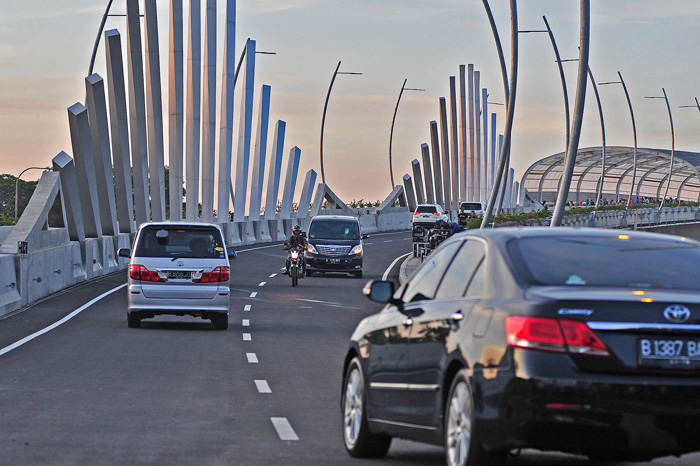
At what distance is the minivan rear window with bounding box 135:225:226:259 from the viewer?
72.7 ft

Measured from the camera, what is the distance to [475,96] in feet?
350

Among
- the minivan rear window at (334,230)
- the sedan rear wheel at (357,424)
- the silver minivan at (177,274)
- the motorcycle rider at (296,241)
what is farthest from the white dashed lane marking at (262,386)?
the minivan rear window at (334,230)

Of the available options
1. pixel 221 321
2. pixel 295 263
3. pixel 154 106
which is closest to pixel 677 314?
pixel 221 321

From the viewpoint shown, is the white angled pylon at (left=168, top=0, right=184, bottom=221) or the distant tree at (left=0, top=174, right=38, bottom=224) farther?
the distant tree at (left=0, top=174, right=38, bottom=224)

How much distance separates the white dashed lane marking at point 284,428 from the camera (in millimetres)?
10266

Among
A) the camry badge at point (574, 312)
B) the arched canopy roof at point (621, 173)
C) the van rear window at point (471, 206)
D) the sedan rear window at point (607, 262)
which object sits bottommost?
the van rear window at point (471, 206)

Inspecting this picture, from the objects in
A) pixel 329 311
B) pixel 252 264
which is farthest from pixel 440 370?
pixel 252 264

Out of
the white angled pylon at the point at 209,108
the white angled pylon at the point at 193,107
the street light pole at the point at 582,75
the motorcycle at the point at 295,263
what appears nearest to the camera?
the street light pole at the point at 582,75

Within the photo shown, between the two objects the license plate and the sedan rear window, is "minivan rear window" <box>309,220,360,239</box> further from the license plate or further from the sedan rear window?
the license plate

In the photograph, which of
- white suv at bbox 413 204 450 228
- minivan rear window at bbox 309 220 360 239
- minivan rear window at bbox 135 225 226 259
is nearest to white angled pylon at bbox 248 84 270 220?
white suv at bbox 413 204 450 228

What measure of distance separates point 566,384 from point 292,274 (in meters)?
28.9

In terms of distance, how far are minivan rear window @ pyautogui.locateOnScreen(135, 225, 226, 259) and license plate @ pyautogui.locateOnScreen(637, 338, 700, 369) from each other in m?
15.8

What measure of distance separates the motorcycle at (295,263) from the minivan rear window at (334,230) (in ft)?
13.0

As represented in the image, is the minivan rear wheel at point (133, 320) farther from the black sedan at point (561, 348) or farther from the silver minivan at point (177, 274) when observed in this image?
the black sedan at point (561, 348)
